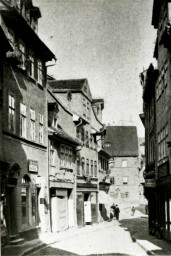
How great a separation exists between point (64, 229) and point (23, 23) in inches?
637

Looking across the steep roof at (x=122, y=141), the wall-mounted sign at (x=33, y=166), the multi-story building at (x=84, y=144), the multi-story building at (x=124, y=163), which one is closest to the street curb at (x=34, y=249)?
the wall-mounted sign at (x=33, y=166)

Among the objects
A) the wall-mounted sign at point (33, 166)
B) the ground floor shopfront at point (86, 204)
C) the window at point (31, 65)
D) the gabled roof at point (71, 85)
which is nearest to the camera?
the wall-mounted sign at point (33, 166)

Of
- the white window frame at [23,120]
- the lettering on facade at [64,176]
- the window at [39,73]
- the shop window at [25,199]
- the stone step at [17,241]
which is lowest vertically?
the stone step at [17,241]

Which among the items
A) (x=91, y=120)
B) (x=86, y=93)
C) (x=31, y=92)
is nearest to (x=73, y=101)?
(x=86, y=93)

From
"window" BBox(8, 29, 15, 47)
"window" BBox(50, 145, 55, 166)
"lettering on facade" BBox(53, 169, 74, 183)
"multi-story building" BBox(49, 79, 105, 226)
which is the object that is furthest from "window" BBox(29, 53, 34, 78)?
"multi-story building" BBox(49, 79, 105, 226)

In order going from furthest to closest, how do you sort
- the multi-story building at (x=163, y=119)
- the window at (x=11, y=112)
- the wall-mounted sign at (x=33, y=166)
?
the wall-mounted sign at (x=33, y=166), the window at (x=11, y=112), the multi-story building at (x=163, y=119)

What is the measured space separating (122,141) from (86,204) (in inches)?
1909

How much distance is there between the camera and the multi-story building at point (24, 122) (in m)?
21.7

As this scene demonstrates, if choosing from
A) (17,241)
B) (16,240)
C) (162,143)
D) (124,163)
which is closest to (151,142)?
(162,143)

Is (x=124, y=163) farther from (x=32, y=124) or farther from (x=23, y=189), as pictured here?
(x=23, y=189)

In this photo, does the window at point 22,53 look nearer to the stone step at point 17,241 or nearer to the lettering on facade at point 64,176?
the stone step at point 17,241

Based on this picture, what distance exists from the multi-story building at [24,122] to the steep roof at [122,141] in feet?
197

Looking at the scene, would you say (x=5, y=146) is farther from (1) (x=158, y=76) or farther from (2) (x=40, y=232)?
(1) (x=158, y=76)

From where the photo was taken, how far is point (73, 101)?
41656 millimetres
